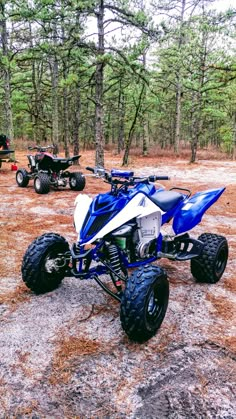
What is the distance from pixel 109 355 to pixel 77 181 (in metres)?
6.46

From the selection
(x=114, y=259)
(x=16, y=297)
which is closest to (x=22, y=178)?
(x=16, y=297)

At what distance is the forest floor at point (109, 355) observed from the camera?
1.91 metres

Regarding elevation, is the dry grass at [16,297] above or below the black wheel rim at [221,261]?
below

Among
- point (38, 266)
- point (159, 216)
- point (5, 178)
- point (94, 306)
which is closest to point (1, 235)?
point (38, 266)

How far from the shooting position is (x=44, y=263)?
10.1 feet

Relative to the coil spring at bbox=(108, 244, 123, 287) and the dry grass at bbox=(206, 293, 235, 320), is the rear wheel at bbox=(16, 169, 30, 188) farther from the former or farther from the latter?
the dry grass at bbox=(206, 293, 235, 320)

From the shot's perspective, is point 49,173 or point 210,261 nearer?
point 210,261

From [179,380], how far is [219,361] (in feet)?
1.22

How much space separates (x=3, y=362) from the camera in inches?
89.1

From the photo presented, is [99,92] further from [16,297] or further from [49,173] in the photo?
[16,297]

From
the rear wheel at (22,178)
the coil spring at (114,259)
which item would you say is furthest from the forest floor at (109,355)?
the rear wheel at (22,178)

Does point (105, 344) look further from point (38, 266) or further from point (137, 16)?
point (137, 16)

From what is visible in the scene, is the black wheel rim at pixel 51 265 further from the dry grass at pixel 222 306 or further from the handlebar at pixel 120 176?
the dry grass at pixel 222 306

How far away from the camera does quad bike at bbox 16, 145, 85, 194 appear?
8.19m
